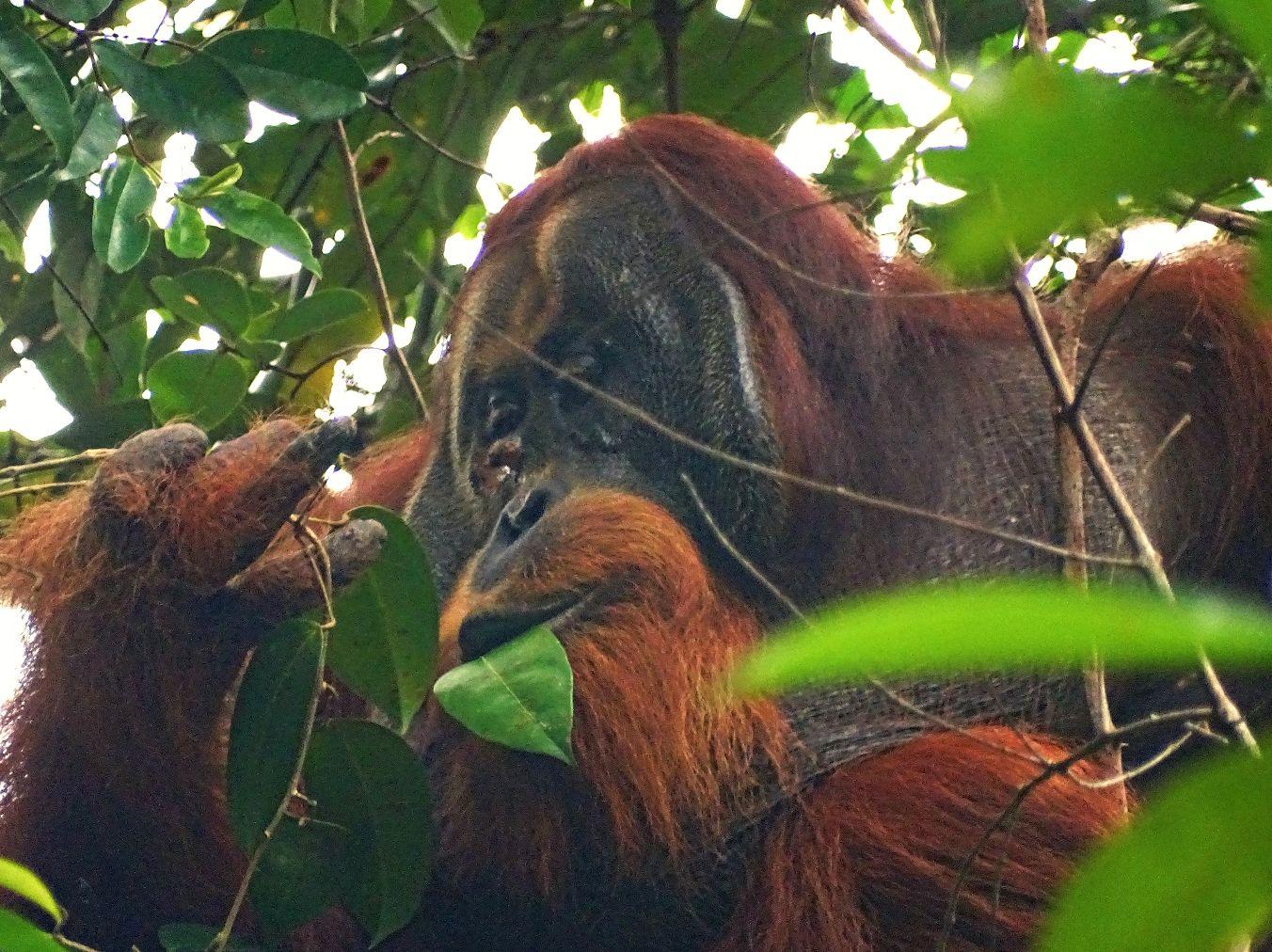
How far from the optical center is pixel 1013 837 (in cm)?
232

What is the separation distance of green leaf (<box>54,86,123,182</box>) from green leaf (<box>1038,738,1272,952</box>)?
2502mm

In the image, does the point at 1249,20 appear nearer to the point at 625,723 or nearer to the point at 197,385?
the point at 625,723

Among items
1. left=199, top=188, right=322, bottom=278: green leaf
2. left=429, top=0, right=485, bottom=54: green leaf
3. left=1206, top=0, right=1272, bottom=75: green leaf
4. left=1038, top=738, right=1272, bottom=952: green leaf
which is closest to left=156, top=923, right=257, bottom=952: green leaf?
left=199, top=188, right=322, bottom=278: green leaf

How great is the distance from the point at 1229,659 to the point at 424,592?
1.88 metres

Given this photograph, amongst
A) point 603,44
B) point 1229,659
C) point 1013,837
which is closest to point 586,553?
point 1013,837

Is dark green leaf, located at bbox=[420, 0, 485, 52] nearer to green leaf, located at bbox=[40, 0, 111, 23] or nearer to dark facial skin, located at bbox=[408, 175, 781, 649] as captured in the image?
dark facial skin, located at bbox=[408, 175, 781, 649]

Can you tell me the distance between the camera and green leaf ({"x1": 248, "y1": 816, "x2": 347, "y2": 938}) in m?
2.21

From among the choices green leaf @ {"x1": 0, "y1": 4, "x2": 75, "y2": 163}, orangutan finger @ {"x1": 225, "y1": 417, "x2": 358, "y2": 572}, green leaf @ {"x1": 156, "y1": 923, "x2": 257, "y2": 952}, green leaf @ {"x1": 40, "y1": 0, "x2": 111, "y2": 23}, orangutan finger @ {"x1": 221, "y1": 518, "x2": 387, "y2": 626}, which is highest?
green leaf @ {"x1": 40, "y1": 0, "x2": 111, "y2": 23}

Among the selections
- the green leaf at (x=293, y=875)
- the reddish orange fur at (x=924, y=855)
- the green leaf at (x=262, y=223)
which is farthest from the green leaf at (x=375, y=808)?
the green leaf at (x=262, y=223)

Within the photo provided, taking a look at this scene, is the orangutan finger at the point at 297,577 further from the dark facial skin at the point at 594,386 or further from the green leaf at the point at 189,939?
the green leaf at the point at 189,939

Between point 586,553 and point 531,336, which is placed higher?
point 531,336

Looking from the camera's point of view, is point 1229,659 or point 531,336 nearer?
point 1229,659

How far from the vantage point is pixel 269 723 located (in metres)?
2.18

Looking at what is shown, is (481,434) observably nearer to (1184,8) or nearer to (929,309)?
(929,309)
